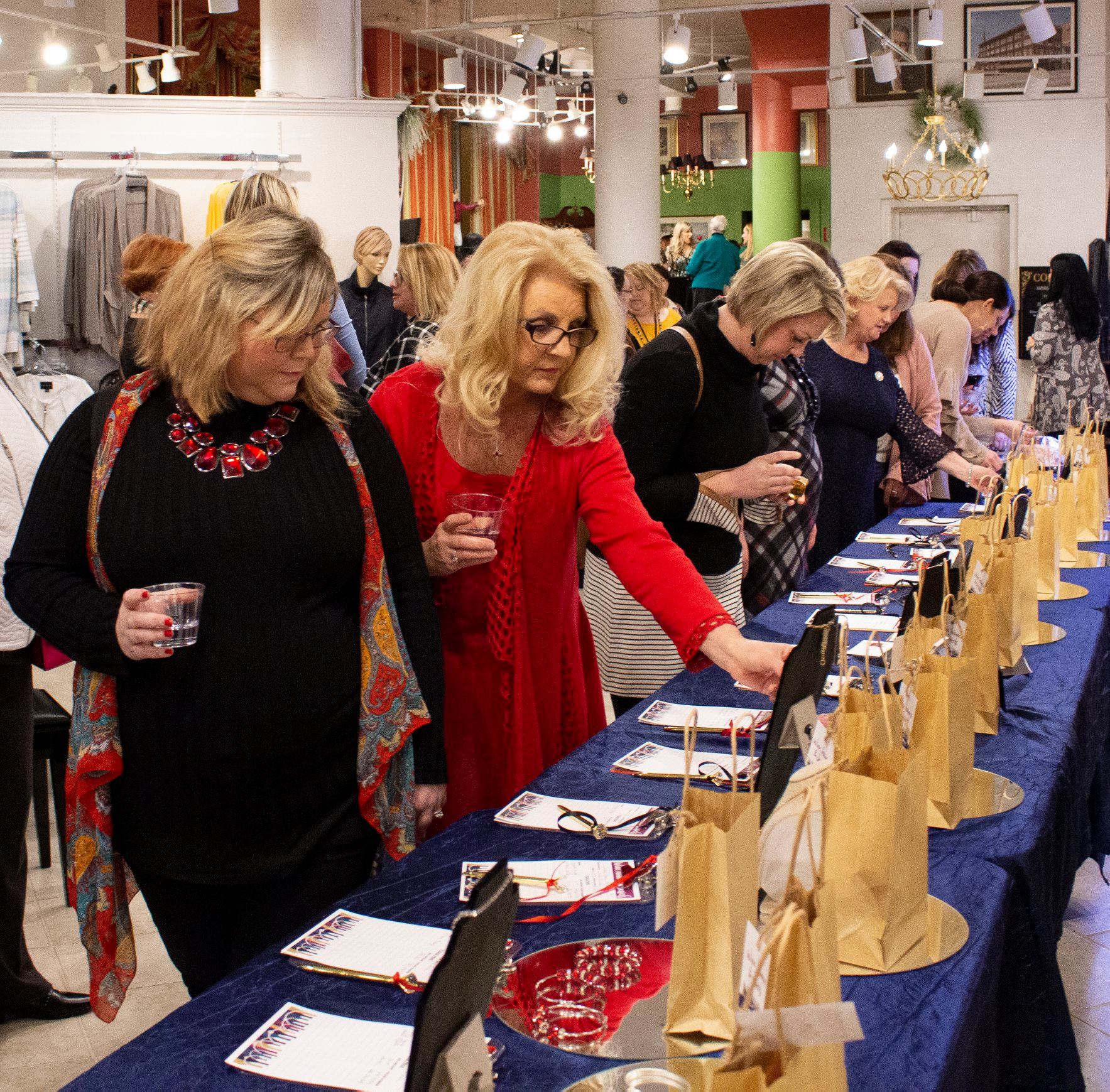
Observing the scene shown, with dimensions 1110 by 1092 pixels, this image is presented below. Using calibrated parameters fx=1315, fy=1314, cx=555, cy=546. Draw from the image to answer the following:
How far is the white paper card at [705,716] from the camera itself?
2320 mm

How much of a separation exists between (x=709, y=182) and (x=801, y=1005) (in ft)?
71.2

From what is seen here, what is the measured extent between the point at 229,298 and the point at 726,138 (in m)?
20.9

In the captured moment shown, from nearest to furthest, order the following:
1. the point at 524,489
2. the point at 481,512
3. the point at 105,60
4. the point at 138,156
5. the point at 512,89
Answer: the point at 481,512 < the point at 524,489 < the point at 138,156 < the point at 105,60 < the point at 512,89

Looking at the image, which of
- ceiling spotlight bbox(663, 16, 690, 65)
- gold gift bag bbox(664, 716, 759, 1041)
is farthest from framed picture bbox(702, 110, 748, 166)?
gold gift bag bbox(664, 716, 759, 1041)

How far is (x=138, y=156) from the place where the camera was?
734cm

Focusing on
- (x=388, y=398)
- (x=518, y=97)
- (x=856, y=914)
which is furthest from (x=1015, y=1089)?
(x=518, y=97)

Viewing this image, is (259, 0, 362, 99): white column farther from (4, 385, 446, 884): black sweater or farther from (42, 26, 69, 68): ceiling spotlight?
(4, 385, 446, 884): black sweater

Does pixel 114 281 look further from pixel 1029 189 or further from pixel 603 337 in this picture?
pixel 1029 189

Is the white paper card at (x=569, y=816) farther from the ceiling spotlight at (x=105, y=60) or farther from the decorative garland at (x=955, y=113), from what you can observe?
the decorative garland at (x=955, y=113)

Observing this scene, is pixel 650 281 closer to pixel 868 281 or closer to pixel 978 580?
pixel 868 281

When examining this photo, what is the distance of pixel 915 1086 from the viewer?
124 cm

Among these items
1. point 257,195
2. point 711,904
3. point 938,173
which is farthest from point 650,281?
point 711,904

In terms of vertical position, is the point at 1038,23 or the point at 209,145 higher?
the point at 1038,23

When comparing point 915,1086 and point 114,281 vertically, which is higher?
point 114,281
